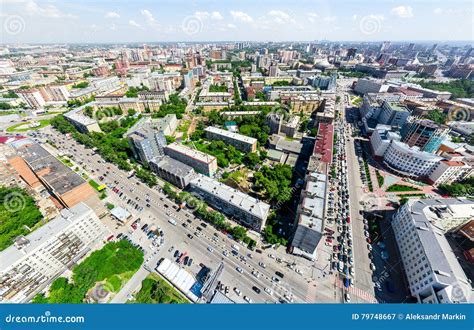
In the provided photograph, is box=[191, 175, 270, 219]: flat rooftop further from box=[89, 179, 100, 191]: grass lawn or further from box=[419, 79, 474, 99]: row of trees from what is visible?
box=[419, 79, 474, 99]: row of trees

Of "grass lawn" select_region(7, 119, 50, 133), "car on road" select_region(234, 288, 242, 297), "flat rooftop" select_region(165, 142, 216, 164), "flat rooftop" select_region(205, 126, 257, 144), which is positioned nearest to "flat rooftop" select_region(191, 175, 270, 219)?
"flat rooftop" select_region(165, 142, 216, 164)

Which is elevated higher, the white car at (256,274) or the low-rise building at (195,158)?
the low-rise building at (195,158)

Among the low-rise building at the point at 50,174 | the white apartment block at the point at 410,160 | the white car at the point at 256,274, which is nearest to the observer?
the white car at the point at 256,274

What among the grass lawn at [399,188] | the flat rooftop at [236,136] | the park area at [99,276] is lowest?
the park area at [99,276]

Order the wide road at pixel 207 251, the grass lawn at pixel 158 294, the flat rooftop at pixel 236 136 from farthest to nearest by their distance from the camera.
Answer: the flat rooftop at pixel 236 136, the wide road at pixel 207 251, the grass lawn at pixel 158 294

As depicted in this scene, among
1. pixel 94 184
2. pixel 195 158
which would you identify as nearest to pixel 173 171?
pixel 195 158

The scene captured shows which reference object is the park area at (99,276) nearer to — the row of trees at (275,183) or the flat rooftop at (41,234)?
the flat rooftop at (41,234)

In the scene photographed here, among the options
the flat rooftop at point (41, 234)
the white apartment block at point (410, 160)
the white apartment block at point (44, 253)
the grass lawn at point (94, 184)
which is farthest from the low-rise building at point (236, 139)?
the flat rooftop at point (41, 234)

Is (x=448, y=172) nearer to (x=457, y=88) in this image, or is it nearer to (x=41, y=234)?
(x=41, y=234)
